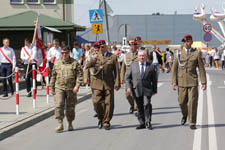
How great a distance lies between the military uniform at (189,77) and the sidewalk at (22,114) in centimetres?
310

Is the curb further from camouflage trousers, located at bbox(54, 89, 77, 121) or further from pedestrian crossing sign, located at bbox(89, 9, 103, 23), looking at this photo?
pedestrian crossing sign, located at bbox(89, 9, 103, 23)

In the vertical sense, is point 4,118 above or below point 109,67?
below

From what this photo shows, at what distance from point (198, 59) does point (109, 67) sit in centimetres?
170

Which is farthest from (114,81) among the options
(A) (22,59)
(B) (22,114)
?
(A) (22,59)

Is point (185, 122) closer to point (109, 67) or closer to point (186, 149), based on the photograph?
point (109, 67)

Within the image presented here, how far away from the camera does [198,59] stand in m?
10.5

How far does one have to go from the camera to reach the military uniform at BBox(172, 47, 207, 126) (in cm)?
1045

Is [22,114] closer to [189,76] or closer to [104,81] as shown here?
[104,81]

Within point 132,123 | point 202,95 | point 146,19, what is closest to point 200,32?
point 146,19

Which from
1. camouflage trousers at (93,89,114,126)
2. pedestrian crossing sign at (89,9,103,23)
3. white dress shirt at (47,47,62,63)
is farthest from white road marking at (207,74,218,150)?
pedestrian crossing sign at (89,9,103,23)

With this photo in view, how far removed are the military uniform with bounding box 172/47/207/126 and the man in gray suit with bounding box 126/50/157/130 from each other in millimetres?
542

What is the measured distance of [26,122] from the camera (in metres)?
11.0

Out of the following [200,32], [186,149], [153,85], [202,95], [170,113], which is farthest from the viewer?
[200,32]

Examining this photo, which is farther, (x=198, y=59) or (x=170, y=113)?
(x=170, y=113)
